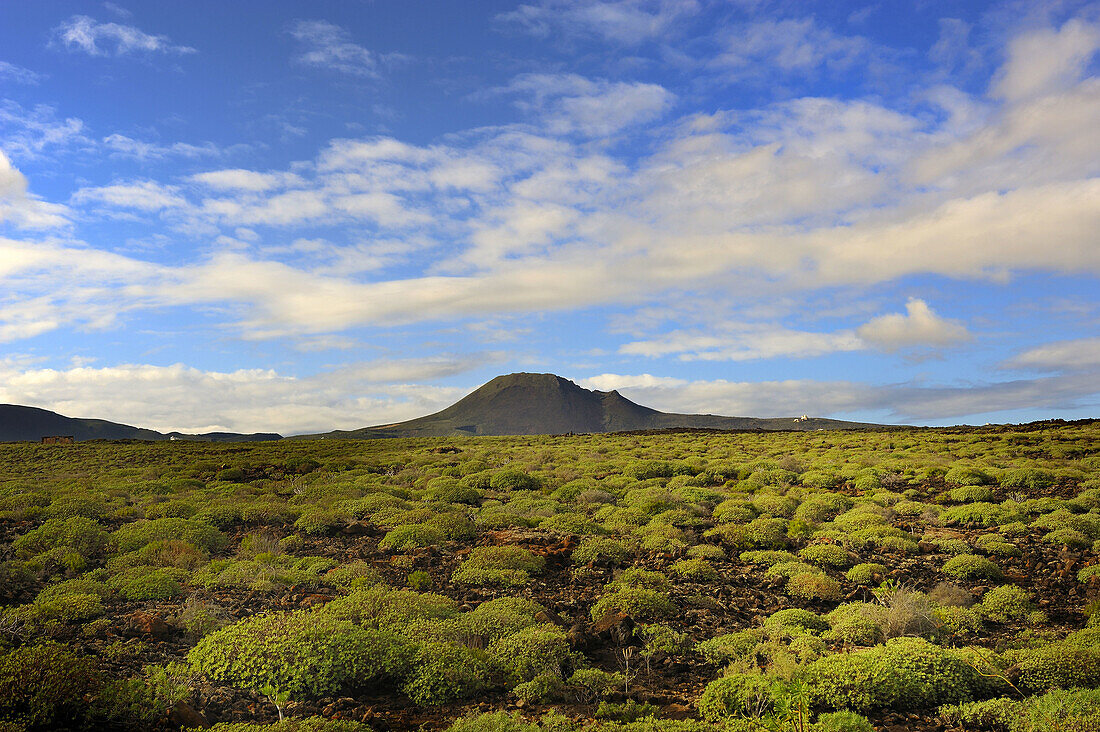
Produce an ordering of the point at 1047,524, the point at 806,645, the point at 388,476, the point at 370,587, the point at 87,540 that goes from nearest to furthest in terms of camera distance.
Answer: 1. the point at 806,645
2. the point at 370,587
3. the point at 87,540
4. the point at 1047,524
5. the point at 388,476

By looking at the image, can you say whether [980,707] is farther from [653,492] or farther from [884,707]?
[653,492]

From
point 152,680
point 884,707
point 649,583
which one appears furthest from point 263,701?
point 884,707

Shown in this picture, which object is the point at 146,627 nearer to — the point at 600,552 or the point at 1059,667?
the point at 600,552

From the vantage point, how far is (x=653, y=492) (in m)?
24.0

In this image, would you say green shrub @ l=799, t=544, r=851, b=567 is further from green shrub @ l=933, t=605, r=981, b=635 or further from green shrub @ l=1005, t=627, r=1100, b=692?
green shrub @ l=1005, t=627, r=1100, b=692

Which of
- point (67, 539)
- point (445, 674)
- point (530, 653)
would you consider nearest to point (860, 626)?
point (530, 653)

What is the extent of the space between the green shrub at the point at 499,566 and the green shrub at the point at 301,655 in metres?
3.97

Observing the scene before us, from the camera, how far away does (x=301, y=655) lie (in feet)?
30.7

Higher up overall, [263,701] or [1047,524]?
[1047,524]

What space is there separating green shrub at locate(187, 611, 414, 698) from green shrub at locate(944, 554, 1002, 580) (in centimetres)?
1295

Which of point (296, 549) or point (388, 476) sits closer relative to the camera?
point (296, 549)

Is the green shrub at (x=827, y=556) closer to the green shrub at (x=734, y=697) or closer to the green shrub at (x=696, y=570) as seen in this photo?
the green shrub at (x=696, y=570)

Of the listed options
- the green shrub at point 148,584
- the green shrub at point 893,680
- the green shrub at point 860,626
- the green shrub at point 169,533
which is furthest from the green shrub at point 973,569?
the green shrub at point 169,533

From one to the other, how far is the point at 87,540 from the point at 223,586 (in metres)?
5.91
